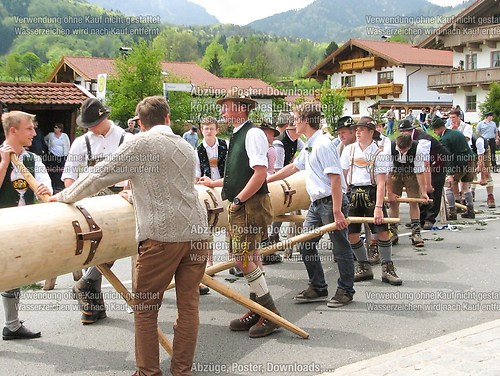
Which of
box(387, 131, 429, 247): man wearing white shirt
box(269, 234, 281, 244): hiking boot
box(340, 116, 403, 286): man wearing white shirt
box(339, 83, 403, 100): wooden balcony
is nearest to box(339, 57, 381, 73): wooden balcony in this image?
box(339, 83, 403, 100): wooden balcony

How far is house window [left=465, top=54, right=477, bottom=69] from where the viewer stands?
40250 mm

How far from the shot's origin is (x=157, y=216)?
3.99m

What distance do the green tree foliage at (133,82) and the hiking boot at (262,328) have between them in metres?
30.3

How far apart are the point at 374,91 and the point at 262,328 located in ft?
154

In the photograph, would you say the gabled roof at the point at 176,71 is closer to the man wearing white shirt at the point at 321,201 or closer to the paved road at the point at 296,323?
the paved road at the point at 296,323

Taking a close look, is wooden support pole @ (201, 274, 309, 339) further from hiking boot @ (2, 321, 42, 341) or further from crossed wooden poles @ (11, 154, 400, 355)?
hiking boot @ (2, 321, 42, 341)

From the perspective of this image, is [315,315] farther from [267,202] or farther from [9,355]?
[9,355]

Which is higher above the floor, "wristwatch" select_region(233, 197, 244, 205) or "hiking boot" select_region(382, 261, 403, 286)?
"wristwatch" select_region(233, 197, 244, 205)

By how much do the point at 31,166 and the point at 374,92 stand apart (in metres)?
47.0

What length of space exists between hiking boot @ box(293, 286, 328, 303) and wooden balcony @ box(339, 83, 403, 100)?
43656 millimetres

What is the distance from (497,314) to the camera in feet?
18.9

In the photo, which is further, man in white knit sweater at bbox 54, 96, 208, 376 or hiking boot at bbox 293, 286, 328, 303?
hiking boot at bbox 293, 286, 328, 303

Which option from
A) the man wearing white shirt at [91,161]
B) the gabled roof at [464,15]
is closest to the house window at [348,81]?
the gabled roof at [464,15]

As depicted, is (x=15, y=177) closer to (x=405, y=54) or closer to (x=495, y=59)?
(x=495, y=59)
